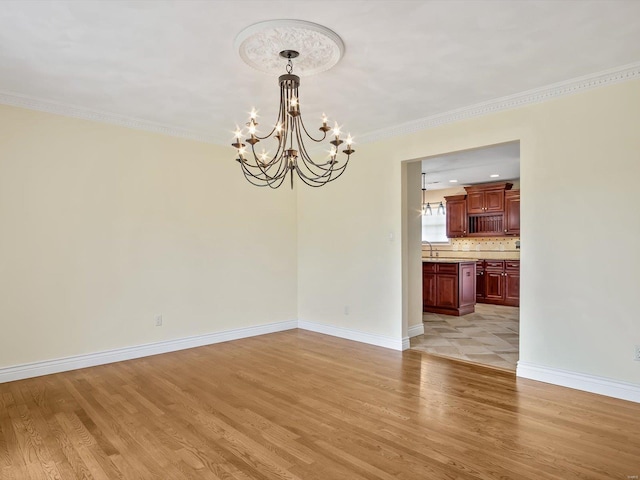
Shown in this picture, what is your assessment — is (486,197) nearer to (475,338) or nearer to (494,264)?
(494,264)

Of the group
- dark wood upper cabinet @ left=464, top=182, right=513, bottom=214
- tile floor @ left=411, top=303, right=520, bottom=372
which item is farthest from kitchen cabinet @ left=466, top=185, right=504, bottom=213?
tile floor @ left=411, top=303, right=520, bottom=372

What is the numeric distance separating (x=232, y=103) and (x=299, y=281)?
123 inches

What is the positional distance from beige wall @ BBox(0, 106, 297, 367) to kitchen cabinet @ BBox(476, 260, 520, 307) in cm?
493

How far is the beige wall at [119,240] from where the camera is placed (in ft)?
12.9

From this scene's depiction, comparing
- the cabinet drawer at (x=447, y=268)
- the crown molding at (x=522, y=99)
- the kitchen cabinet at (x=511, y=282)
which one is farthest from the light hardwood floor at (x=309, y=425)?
the kitchen cabinet at (x=511, y=282)

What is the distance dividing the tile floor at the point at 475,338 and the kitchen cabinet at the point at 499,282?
2.78ft

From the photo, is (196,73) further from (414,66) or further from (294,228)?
(294,228)

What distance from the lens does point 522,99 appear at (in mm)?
3869

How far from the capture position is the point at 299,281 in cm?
635

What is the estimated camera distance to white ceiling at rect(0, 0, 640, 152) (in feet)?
8.03

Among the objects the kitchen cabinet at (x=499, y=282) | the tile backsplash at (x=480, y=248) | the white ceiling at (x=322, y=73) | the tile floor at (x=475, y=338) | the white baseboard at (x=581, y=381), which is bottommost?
the tile floor at (x=475, y=338)

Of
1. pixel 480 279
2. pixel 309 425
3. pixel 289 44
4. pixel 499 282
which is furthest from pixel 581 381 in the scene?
pixel 480 279

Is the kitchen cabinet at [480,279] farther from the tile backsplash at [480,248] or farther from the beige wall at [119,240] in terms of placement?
the beige wall at [119,240]

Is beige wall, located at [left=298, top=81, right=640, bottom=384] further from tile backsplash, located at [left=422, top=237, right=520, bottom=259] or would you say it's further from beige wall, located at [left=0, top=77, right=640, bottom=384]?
tile backsplash, located at [left=422, top=237, right=520, bottom=259]
